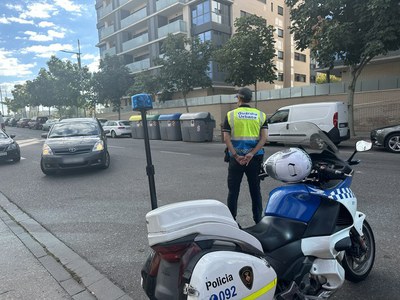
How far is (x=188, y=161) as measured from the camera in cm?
1080

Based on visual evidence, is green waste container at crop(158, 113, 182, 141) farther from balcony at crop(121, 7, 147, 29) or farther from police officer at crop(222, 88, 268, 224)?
balcony at crop(121, 7, 147, 29)

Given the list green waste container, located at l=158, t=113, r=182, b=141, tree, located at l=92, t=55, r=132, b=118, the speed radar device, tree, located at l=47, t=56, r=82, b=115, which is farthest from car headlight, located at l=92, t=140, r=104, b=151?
tree, located at l=47, t=56, r=82, b=115

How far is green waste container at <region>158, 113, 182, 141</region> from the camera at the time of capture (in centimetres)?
2005

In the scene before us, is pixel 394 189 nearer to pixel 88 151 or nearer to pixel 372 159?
pixel 372 159

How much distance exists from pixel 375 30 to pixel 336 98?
7.76 metres

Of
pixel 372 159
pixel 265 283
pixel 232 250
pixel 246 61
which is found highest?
pixel 246 61

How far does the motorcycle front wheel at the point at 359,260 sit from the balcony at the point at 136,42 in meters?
38.3

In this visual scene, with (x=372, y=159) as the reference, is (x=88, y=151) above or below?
above

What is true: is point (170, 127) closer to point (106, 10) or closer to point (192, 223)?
point (192, 223)

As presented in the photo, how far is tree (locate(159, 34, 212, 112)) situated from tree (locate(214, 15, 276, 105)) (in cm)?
546

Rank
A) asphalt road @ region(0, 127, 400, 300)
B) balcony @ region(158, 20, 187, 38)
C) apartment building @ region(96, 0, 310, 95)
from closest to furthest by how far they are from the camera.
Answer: asphalt road @ region(0, 127, 400, 300), apartment building @ region(96, 0, 310, 95), balcony @ region(158, 20, 187, 38)

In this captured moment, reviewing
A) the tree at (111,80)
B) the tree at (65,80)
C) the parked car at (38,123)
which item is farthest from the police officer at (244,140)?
the parked car at (38,123)

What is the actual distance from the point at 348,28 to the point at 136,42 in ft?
103

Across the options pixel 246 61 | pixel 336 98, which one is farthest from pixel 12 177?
pixel 336 98
